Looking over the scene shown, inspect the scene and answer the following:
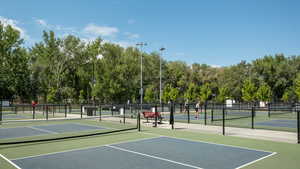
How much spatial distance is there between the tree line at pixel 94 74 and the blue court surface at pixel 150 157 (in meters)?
41.5

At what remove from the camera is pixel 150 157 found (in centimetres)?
797

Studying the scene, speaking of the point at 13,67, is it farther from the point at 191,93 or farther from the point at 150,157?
the point at 150,157

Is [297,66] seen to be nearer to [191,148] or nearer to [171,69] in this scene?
→ [171,69]

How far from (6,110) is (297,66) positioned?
7217 cm

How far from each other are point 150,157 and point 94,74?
49.2 metres

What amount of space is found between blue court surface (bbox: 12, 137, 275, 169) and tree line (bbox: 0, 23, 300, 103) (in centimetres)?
4149

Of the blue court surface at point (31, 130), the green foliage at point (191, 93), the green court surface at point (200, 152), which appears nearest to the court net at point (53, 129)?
the blue court surface at point (31, 130)

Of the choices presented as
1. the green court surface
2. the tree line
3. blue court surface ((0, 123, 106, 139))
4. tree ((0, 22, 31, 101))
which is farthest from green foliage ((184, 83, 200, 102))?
the green court surface

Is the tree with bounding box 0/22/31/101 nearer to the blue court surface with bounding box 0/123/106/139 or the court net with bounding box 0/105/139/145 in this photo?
the court net with bounding box 0/105/139/145

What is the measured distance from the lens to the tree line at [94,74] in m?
52.2

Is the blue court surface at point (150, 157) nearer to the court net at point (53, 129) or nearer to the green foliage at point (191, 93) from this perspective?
the court net at point (53, 129)

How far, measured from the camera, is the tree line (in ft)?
171

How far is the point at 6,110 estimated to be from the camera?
33.6 metres

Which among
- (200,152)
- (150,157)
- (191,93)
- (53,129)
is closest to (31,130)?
(53,129)
